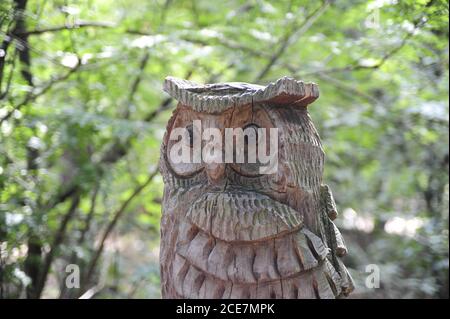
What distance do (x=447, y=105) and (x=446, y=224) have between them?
49.9 inches

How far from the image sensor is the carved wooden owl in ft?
6.24

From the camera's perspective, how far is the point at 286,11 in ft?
12.7

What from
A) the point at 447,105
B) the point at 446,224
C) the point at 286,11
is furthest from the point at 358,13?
the point at 446,224

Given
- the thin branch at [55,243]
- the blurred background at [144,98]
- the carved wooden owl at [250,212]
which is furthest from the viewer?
the thin branch at [55,243]

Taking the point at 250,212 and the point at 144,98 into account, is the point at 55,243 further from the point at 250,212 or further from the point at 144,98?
the point at 250,212

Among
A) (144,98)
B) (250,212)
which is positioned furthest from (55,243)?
(250,212)

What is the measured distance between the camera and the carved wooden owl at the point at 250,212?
6.24 ft

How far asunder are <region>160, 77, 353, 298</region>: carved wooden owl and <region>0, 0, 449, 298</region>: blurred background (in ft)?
4.50

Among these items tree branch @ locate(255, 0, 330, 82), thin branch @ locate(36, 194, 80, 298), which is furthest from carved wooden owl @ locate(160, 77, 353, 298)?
thin branch @ locate(36, 194, 80, 298)

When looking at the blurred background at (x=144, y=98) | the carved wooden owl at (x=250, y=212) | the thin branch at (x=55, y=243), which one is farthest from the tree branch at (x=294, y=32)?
the thin branch at (x=55, y=243)

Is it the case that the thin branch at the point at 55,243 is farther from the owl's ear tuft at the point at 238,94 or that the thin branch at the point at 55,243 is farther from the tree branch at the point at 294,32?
the owl's ear tuft at the point at 238,94

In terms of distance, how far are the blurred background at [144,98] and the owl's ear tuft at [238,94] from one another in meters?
1.29

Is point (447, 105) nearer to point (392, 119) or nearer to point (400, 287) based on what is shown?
point (392, 119)

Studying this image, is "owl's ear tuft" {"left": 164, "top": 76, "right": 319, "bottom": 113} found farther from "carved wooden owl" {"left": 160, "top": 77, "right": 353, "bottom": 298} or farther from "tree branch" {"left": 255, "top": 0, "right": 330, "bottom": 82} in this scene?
"tree branch" {"left": 255, "top": 0, "right": 330, "bottom": 82}
